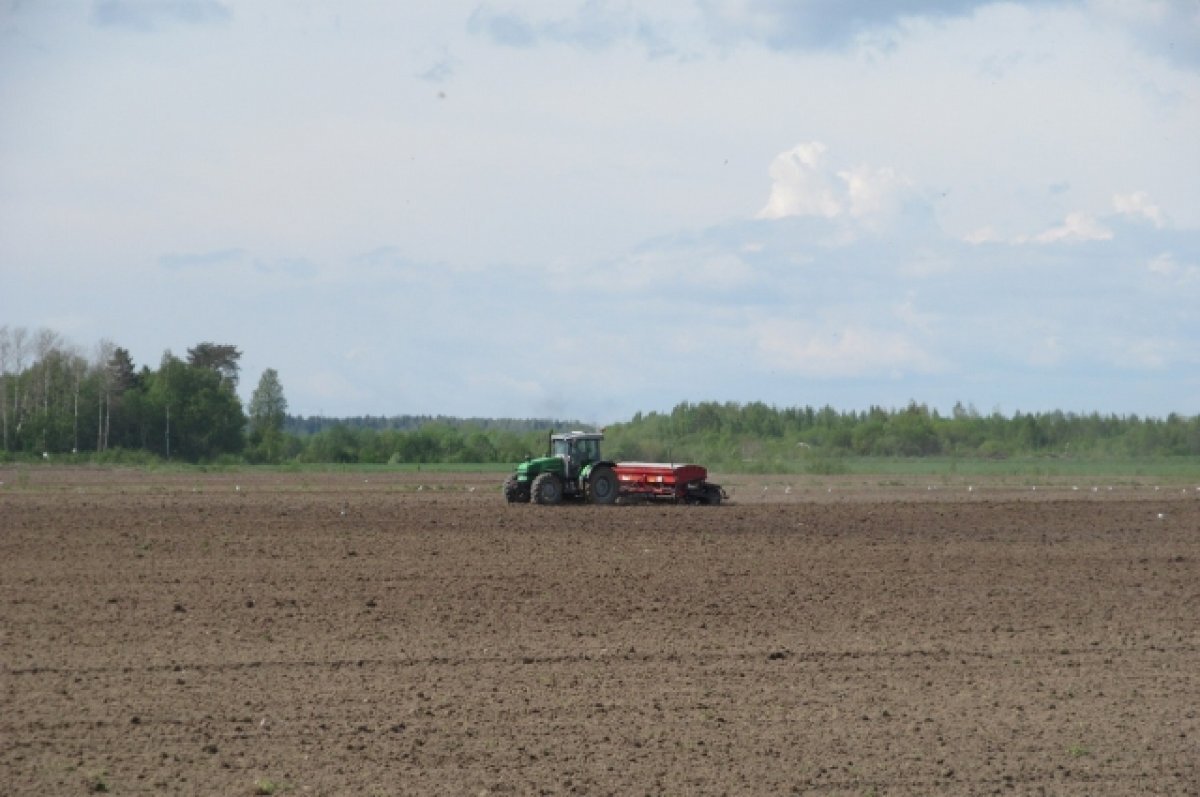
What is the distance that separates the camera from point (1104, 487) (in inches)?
2003

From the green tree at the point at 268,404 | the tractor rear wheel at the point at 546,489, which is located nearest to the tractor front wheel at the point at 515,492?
the tractor rear wheel at the point at 546,489

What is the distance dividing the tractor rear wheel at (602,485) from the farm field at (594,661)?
6900 mm

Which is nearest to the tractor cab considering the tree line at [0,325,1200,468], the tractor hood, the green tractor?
the green tractor

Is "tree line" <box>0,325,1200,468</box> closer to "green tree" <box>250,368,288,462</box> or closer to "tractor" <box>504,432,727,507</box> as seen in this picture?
"green tree" <box>250,368,288,462</box>

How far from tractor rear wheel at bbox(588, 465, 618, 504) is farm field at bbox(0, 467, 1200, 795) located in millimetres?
6900

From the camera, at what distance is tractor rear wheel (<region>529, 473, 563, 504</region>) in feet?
115

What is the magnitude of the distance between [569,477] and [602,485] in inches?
34.5

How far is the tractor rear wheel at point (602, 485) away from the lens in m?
34.8

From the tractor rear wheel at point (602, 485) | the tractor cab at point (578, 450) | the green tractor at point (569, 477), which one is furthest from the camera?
the tractor cab at point (578, 450)

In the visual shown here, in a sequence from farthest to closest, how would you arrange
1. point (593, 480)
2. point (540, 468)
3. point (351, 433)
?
point (351, 433) < point (540, 468) < point (593, 480)

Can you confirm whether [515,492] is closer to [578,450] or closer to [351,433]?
[578,450]

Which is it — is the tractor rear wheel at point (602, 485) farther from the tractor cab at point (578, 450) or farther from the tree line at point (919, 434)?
the tree line at point (919, 434)

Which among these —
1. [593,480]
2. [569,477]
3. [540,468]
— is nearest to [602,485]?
[593,480]

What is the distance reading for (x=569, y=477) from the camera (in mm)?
35156
